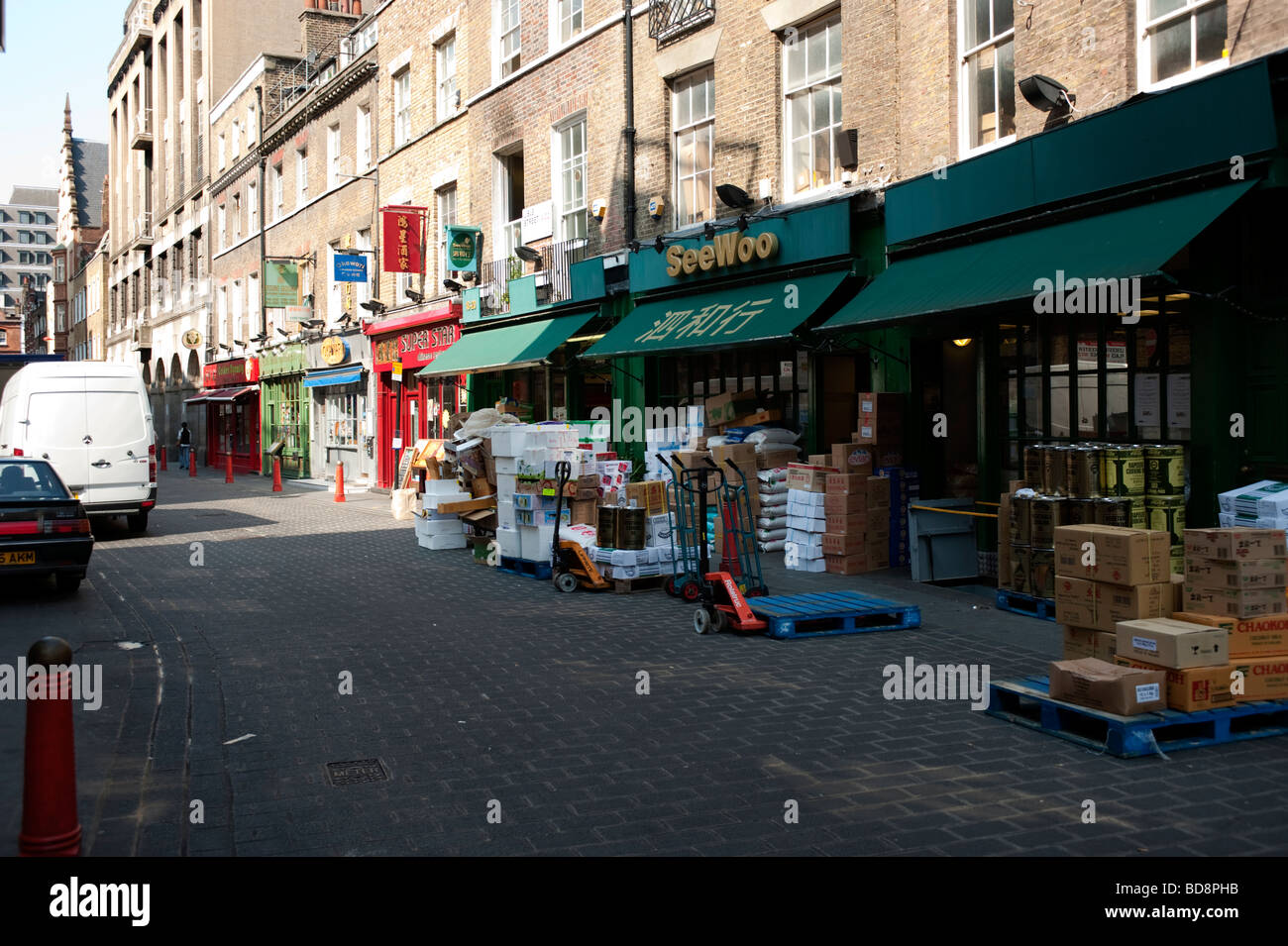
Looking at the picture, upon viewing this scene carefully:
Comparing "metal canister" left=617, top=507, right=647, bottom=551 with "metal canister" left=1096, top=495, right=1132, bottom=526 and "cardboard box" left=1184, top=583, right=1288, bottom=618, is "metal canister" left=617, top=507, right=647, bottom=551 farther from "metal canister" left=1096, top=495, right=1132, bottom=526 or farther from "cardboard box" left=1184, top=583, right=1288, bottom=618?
"cardboard box" left=1184, top=583, right=1288, bottom=618

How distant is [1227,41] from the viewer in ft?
29.5

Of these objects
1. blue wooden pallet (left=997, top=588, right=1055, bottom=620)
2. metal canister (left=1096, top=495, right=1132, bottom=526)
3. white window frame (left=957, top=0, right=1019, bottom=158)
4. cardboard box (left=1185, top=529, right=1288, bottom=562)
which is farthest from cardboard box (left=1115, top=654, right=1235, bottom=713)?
white window frame (left=957, top=0, right=1019, bottom=158)

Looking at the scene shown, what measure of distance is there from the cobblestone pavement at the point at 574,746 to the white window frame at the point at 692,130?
7.80 m

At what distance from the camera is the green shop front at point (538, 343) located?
1903cm

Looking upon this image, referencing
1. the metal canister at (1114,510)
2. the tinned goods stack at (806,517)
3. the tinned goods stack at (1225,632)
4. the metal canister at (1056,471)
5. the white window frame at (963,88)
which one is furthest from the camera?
the tinned goods stack at (806,517)

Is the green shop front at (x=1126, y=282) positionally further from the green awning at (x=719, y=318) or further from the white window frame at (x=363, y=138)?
the white window frame at (x=363, y=138)

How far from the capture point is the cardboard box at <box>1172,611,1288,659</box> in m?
6.25

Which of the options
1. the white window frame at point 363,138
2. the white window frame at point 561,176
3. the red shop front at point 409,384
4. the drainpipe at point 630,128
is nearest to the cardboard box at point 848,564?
the drainpipe at point 630,128

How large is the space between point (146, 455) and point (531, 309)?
7386 mm

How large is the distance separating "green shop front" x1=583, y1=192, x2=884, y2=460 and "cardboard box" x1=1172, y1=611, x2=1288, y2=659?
724 cm
